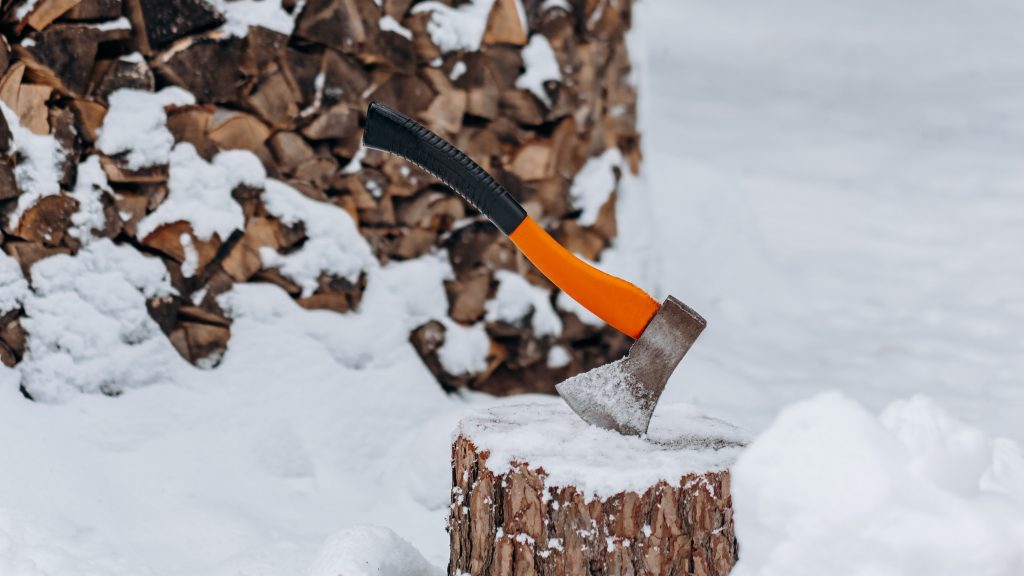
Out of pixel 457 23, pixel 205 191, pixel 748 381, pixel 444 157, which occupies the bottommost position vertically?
pixel 444 157

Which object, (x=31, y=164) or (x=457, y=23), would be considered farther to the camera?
(x=457, y=23)

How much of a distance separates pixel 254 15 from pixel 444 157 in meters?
1.17

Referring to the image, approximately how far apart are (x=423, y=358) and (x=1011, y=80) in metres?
5.37

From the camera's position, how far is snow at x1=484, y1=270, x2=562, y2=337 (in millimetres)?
3150

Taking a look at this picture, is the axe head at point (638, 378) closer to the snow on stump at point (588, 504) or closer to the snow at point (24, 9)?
the snow on stump at point (588, 504)

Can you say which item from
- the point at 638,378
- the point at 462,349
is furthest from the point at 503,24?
the point at 638,378

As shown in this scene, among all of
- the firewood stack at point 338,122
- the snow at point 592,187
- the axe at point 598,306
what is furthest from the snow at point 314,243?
the axe at point 598,306

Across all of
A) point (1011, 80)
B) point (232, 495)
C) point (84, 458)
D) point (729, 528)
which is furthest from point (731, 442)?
point (1011, 80)

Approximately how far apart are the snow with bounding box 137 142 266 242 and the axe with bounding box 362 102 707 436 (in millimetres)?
989

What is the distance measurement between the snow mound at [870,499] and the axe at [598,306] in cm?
32

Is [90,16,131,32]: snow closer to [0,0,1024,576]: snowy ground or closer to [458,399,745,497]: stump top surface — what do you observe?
[0,0,1024,576]: snowy ground

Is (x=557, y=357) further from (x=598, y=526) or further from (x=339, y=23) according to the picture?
(x=598, y=526)

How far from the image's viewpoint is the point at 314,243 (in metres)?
2.80

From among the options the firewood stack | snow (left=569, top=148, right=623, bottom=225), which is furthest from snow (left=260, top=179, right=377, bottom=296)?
snow (left=569, top=148, right=623, bottom=225)
